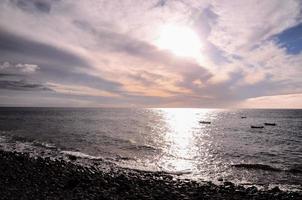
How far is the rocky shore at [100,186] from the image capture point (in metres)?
14.9

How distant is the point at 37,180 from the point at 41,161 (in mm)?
7582

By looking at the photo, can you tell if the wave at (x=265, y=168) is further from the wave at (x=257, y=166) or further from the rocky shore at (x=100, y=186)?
the rocky shore at (x=100, y=186)

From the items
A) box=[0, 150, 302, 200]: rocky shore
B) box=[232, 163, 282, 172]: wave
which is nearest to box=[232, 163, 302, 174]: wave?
box=[232, 163, 282, 172]: wave

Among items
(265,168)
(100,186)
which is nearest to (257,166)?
(265,168)

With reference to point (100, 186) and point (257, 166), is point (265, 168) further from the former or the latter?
point (100, 186)

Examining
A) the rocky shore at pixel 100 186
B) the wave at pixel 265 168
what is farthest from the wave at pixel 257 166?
the rocky shore at pixel 100 186

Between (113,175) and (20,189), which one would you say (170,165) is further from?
(20,189)

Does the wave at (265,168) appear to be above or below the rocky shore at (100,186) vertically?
below

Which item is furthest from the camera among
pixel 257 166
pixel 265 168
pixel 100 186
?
pixel 257 166

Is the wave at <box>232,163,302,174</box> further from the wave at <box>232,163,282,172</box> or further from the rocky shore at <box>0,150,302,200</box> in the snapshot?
the rocky shore at <box>0,150,302,200</box>

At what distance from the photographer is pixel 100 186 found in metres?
17.0

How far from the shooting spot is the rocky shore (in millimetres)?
14867

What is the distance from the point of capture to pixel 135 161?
29.1 m

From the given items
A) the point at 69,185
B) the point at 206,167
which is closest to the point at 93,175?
the point at 69,185
